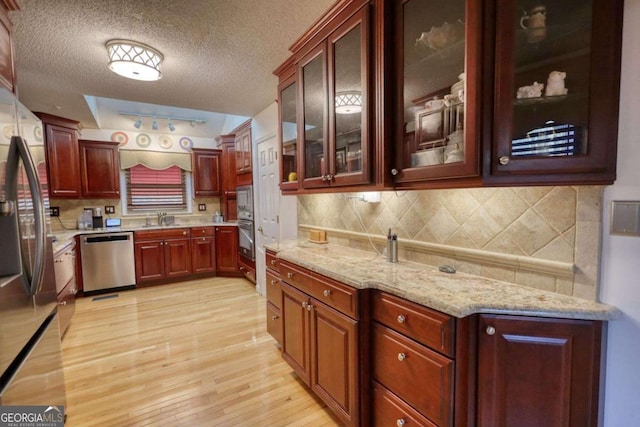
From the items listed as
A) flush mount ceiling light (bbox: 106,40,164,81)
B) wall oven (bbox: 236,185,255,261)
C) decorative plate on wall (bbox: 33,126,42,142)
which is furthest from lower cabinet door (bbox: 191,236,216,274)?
decorative plate on wall (bbox: 33,126,42,142)

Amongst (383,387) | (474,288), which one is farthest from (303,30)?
(383,387)

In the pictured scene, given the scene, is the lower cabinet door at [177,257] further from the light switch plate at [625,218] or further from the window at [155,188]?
the light switch plate at [625,218]

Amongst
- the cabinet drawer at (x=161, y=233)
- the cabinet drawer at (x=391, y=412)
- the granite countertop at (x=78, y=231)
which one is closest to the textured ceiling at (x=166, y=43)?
the granite countertop at (x=78, y=231)

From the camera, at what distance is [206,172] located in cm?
516

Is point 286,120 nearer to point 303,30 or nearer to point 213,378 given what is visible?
point 303,30

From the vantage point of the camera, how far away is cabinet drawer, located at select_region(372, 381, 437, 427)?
1.23 metres

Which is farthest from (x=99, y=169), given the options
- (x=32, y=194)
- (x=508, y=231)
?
(x=508, y=231)

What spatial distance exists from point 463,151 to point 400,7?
0.84 m

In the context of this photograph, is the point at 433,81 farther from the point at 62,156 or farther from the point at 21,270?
the point at 62,156

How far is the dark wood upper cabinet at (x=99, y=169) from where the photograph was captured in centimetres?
423

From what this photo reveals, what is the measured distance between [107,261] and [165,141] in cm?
223

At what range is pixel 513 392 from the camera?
1.08 m

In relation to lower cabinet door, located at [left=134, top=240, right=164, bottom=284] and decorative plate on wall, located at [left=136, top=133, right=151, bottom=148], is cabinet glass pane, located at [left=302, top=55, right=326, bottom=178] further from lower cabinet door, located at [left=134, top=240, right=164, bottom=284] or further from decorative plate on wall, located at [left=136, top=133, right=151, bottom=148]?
decorative plate on wall, located at [left=136, top=133, right=151, bottom=148]

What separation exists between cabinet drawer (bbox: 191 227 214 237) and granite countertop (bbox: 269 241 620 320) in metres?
3.39
